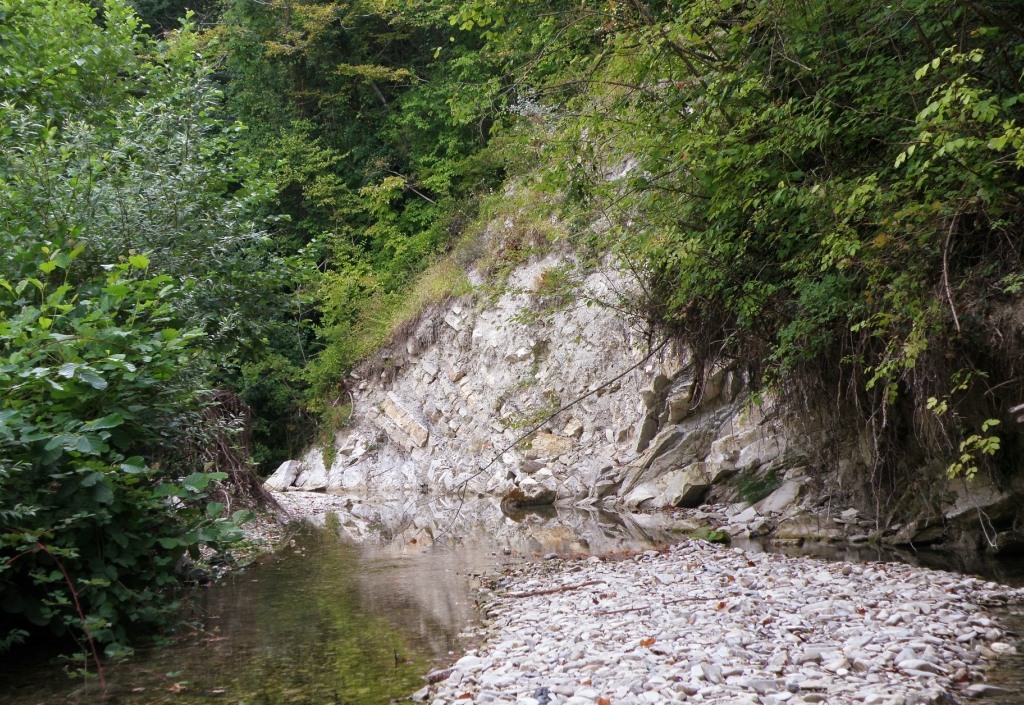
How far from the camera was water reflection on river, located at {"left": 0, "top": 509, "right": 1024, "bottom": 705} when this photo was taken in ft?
15.6

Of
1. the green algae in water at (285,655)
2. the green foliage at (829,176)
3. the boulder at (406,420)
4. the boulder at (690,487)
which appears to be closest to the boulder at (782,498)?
the boulder at (690,487)

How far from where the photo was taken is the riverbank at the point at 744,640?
3.99 metres

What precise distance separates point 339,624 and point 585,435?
9530 millimetres

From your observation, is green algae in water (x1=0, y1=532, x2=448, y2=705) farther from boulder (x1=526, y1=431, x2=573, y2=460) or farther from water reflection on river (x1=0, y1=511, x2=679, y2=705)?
boulder (x1=526, y1=431, x2=573, y2=460)

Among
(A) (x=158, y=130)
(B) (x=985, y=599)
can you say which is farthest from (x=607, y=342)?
(B) (x=985, y=599)

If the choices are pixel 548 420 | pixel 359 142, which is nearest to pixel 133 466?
pixel 548 420

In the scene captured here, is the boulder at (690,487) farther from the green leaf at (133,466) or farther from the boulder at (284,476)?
the boulder at (284,476)

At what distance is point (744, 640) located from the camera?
4.71 m

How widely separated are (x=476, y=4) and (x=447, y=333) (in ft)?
43.8

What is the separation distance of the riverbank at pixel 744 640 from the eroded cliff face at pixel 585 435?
1.50 metres

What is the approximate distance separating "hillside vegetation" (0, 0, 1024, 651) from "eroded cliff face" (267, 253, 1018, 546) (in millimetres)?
781

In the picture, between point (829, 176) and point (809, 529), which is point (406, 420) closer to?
point (809, 529)

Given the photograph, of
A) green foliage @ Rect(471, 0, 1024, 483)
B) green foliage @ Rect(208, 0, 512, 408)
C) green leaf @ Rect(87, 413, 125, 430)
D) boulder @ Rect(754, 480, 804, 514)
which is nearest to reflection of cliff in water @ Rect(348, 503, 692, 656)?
boulder @ Rect(754, 480, 804, 514)

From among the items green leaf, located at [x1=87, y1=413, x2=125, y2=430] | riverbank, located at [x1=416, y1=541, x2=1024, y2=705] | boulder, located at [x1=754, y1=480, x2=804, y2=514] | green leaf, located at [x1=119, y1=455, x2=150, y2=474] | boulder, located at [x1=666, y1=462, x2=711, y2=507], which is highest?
green leaf, located at [x1=87, y1=413, x2=125, y2=430]
